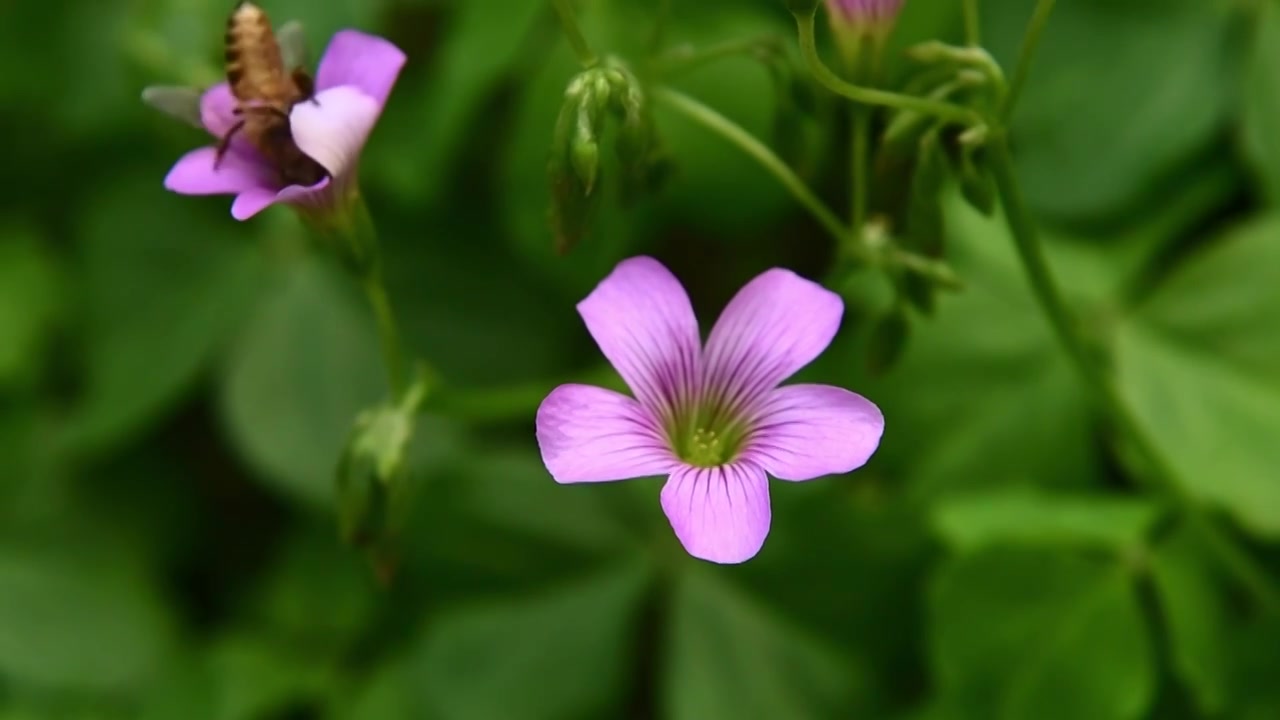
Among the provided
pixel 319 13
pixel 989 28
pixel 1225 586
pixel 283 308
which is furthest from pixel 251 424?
pixel 1225 586

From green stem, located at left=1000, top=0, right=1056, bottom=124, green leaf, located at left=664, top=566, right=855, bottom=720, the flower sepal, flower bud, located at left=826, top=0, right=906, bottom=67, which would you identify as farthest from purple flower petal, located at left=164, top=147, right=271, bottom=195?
green leaf, located at left=664, top=566, right=855, bottom=720

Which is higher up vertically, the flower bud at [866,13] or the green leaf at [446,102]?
the flower bud at [866,13]

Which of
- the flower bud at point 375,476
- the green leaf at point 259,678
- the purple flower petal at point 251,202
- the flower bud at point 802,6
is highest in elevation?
the flower bud at point 802,6

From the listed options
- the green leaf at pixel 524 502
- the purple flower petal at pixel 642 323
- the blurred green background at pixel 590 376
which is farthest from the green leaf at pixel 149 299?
the purple flower petal at pixel 642 323

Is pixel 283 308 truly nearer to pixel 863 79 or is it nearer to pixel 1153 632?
pixel 863 79

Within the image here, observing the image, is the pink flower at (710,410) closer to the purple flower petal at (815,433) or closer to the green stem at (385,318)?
the purple flower petal at (815,433)

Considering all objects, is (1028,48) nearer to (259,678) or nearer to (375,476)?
(375,476)

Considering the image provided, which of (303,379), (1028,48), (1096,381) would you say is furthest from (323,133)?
(303,379)

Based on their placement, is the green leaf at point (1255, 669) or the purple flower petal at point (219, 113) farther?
the green leaf at point (1255, 669)
